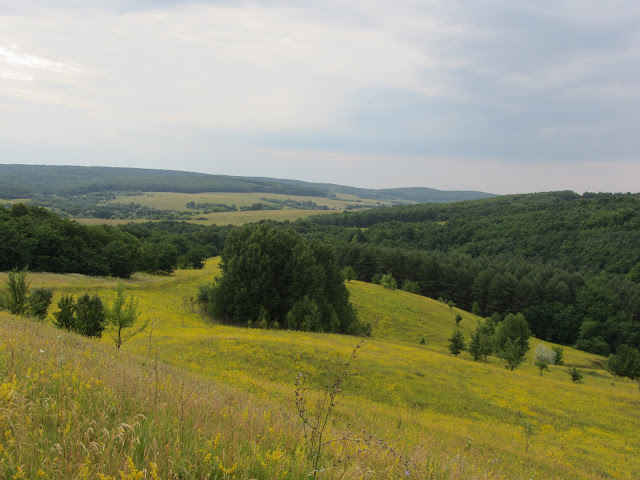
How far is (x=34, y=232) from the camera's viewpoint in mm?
46031

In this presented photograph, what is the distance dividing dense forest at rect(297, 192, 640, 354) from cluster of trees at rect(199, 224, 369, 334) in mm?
42320

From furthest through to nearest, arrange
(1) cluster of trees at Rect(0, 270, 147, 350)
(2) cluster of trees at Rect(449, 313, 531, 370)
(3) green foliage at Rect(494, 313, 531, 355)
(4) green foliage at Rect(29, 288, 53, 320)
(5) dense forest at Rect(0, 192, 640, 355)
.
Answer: (5) dense forest at Rect(0, 192, 640, 355)
(3) green foliage at Rect(494, 313, 531, 355)
(2) cluster of trees at Rect(449, 313, 531, 370)
(4) green foliage at Rect(29, 288, 53, 320)
(1) cluster of trees at Rect(0, 270, 147, 350)

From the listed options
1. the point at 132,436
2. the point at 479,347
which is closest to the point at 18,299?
the point at 132,436

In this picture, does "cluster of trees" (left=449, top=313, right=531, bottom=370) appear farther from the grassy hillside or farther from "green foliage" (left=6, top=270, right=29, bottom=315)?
"green foliage" (left=6, top=270, right=29, bottom=315)

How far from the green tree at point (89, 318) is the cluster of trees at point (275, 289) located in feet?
66.6

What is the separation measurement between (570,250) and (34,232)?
14688cm

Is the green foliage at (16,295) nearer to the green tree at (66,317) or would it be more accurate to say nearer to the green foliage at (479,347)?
the green tree at (66,317)

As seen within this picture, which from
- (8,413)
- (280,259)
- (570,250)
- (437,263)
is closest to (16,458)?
(8,413)

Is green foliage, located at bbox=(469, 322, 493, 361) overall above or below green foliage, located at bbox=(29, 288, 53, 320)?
below

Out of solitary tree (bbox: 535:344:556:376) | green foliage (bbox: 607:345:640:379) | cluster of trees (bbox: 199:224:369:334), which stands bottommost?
solitary tree (bbox: 535:344:556:376)

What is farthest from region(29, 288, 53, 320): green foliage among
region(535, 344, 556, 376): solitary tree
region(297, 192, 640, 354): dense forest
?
region(297, 192, 640, 354): dense forest

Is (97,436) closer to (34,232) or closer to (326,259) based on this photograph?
(326,259)

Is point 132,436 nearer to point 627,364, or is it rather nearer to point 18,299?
point 18,299

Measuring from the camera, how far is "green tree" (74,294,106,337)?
65.4 feet
